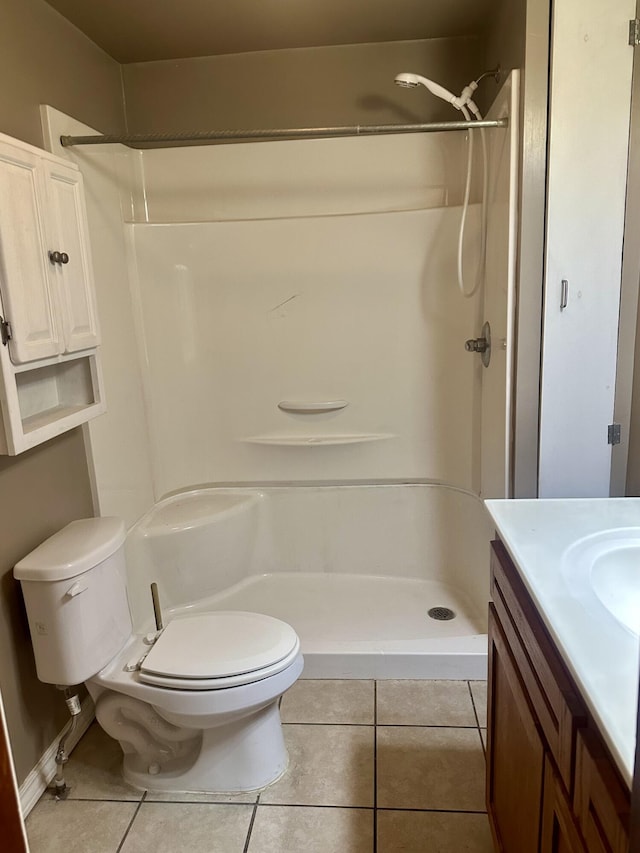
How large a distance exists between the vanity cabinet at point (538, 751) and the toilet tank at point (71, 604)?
3.49ft

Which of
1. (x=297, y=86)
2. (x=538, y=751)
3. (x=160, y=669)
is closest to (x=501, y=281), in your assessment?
(x=297, y=86)

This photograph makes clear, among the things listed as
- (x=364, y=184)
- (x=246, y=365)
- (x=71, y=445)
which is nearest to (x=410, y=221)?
(x=364, y=184)

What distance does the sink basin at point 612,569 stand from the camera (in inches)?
46.6

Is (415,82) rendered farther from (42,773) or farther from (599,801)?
(42,773)

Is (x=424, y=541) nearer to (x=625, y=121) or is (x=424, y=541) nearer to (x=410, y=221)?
(x=410, y=221)

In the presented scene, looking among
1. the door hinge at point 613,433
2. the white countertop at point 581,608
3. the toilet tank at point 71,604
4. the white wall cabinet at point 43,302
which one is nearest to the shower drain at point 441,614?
the door hinge at point 613,433

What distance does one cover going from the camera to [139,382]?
2736mm

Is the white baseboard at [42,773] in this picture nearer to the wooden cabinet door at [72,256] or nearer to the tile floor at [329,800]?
the tile floor at [329,800]

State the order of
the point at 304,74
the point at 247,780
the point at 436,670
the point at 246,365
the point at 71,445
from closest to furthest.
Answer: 1. the point at 247,780
2. the point at 71,445
3. the point at 436,670
4. the point at 304,74
5. the point at 246,365

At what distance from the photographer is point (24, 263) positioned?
1581 millimetres

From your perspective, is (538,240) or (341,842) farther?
(538,240)

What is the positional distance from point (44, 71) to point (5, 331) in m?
1.01

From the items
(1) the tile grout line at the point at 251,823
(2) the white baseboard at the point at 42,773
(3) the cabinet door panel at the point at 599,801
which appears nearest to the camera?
(3) the cabinet door panel at the point at 599,801

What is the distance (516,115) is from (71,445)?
1713 mm
